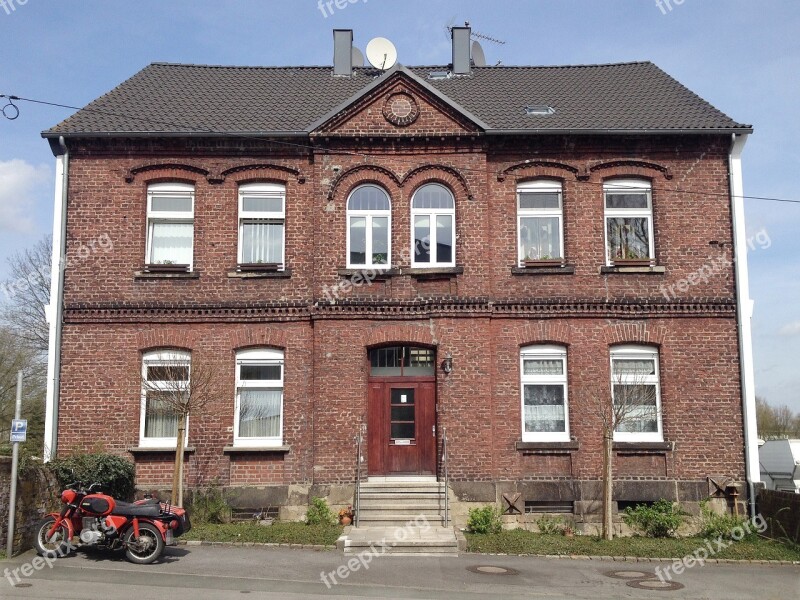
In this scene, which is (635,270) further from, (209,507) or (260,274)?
(209,507)

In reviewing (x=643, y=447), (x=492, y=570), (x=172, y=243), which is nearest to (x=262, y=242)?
(x=172, y=243)

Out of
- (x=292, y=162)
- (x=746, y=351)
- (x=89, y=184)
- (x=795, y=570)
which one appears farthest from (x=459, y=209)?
(x=795, y=570)

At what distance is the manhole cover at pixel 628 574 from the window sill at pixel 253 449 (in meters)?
6.84

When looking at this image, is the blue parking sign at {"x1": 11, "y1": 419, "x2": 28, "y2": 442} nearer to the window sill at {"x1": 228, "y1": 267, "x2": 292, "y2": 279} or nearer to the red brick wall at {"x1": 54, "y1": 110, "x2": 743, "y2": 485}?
the red brick wall at {"x1": 54, "y1": 110, "x2": 743, "y2": 485}

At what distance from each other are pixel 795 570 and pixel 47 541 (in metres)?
12.1

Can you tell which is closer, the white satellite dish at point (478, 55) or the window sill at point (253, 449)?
the window sill at point (253, 449)

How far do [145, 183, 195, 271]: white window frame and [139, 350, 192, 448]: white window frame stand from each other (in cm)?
200

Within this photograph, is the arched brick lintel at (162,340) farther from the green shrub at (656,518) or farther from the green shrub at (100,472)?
the green shrub at (656,518)

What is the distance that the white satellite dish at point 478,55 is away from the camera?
23094 mm

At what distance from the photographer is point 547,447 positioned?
1631 cm

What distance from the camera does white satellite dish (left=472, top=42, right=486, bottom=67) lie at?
23094 millimetres

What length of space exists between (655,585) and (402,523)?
4.93m

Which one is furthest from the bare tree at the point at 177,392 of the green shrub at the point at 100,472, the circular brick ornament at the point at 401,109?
the circular brick ornament at the point at 401,109

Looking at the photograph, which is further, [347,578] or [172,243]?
[172,243]
